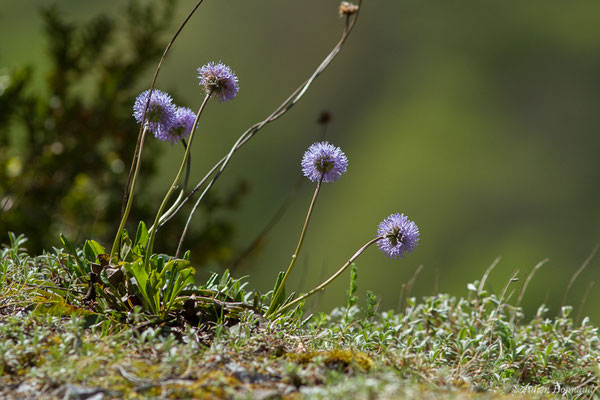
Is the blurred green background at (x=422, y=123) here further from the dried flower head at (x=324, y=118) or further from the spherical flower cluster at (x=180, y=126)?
the spherical flower cluster at (x=180, y=126)

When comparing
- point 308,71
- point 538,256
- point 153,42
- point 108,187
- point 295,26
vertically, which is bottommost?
point 538,256

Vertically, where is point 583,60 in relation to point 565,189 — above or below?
above

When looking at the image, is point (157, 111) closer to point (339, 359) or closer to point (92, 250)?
point (92, 250)

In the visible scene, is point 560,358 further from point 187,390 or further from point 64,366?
point 64,366

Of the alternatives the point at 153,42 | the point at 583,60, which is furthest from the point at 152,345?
the point at 583,60

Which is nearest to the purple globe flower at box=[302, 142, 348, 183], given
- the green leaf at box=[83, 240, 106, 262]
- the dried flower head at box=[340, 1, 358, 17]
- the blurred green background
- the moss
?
the dried flower head at box=[340, 1, 358, 17]

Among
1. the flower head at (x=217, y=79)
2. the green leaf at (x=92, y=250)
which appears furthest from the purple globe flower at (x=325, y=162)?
the green leaf at (x=92, y=250)

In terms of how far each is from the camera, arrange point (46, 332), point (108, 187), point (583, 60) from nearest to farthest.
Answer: point (46, 332) < point (108, 187) < point (583, 60)

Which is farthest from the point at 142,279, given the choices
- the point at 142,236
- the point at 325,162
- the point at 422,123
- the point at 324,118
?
the point at 422,123
